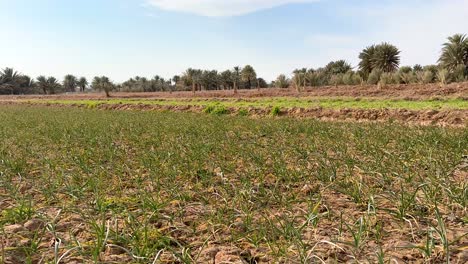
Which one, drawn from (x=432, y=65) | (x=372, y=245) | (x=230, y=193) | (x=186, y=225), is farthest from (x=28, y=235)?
(x=432, y=65)

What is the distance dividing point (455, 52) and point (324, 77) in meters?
16.6

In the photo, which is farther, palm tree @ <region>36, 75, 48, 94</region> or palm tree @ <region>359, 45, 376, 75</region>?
palm tree @ <region>36, 75, 48, 94</region>

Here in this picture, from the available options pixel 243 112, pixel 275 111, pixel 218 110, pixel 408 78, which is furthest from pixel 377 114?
pixel 408 78

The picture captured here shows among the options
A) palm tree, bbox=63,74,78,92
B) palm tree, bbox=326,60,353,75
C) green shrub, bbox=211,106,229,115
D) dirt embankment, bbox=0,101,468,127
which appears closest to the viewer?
dirt embankment, bbox=0,101,468,127

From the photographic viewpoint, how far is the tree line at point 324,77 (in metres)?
31.4

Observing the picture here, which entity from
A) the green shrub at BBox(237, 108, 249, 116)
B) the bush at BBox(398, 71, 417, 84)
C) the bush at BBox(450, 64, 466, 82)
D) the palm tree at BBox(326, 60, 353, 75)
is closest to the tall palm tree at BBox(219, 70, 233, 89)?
the palm tree at BBox(326, 60, 353, 75)

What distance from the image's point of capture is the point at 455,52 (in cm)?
3412

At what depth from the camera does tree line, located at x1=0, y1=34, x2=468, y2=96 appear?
31.4 m

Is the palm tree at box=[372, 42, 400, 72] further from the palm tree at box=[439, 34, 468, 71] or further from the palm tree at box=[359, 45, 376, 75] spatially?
the palm tree at box=[439, 34, 468, 71]

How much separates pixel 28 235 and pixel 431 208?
3.55 metres

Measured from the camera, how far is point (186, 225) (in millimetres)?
2932

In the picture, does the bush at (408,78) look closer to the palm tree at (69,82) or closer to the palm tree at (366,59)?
the palm tree at (366,59)

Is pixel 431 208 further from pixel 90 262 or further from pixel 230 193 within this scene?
pixel 90 262

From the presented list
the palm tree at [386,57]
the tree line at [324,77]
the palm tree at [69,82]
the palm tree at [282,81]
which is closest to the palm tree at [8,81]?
the tree line at [324,77]
